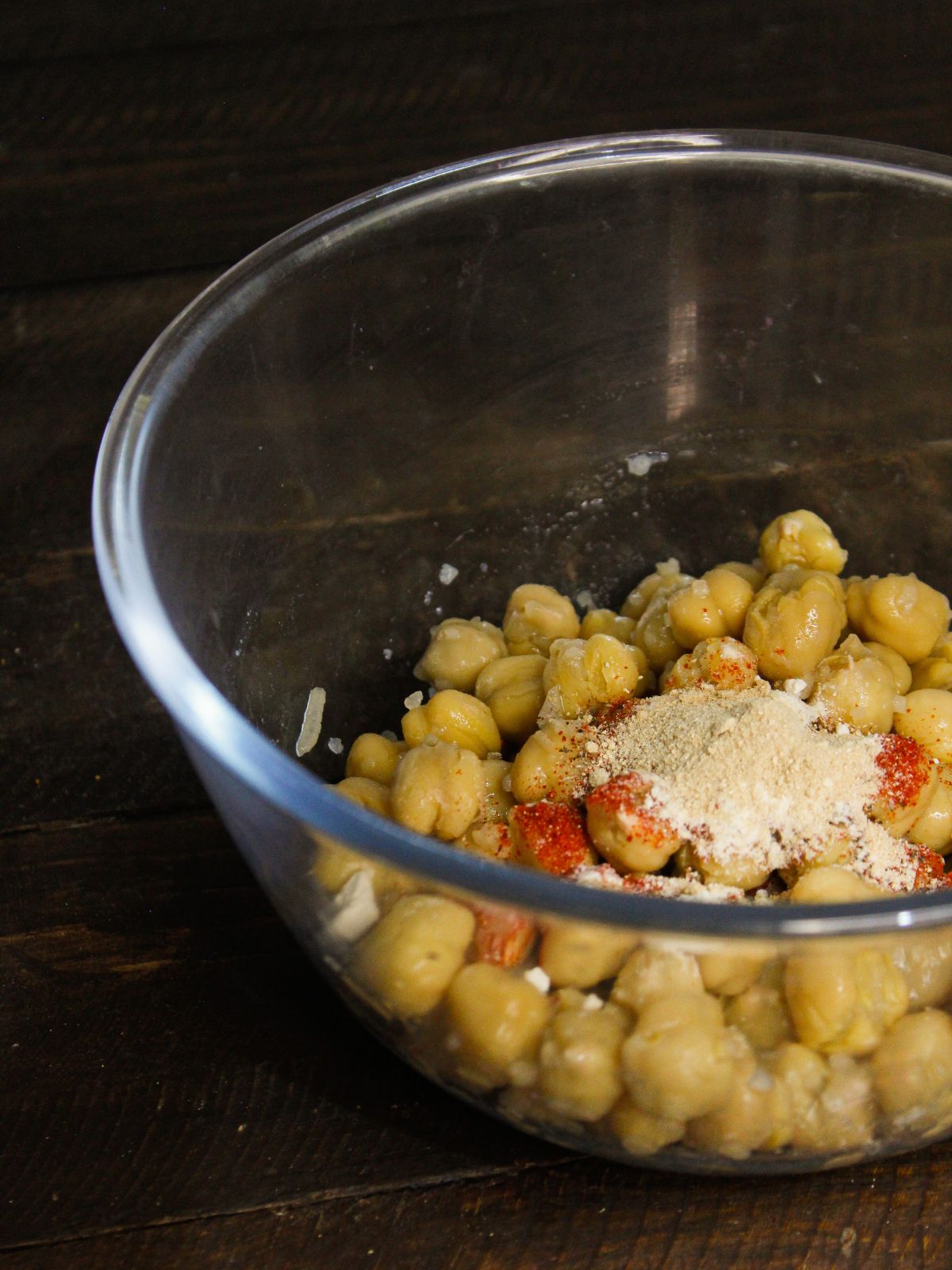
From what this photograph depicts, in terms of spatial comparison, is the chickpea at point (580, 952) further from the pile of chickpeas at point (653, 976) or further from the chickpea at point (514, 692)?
the chickpea at point (514, 692)

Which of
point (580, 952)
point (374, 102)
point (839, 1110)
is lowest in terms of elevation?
point (839, 1110)

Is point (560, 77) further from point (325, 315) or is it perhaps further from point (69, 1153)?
point (69, 1153)

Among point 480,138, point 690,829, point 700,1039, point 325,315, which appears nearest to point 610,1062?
point 700,1039

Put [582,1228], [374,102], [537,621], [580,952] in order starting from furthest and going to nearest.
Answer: [374,102], [537,621], [582,1228], [580,952]

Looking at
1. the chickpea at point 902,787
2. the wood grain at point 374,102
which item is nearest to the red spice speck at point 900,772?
the chickpea at point 902,787

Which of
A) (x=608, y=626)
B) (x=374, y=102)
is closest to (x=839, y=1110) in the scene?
(x=608, y=626)

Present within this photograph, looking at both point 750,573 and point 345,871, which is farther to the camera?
point 750,573

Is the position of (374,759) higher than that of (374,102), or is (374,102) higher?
(374,102)

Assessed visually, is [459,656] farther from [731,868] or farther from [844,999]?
[844,999]
